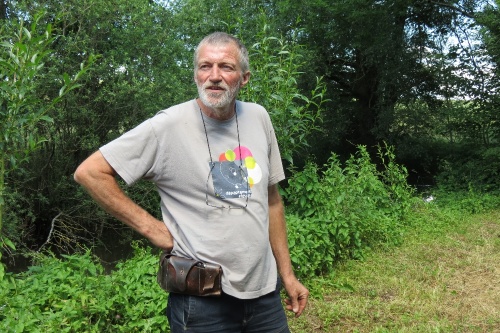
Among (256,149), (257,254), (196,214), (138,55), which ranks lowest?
(257,254)

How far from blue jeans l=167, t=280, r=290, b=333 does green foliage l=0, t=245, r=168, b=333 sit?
1740 millimetres

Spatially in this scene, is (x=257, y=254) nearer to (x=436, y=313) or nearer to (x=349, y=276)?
(x=436, y=313)

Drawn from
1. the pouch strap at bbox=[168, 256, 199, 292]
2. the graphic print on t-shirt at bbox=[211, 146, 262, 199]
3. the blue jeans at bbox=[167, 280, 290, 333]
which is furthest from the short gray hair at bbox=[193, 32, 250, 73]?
the blue jeans at bbox=[167, 280, 290, 333]

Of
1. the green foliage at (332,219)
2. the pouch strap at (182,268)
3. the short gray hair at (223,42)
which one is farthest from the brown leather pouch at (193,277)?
the green foliage at (332,219)

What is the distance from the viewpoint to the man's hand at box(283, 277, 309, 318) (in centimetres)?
248

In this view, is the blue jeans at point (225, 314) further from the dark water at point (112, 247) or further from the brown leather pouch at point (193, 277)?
the dark water at point (112, 247)

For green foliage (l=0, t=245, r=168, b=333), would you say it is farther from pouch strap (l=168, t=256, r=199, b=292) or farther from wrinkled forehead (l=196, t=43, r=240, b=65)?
wrinkled forehead (l=196, t=43, r=240, b=65)

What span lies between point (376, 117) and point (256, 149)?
1449 cm

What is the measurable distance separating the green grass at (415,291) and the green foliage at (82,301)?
1295mm

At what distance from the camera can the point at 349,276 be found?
598 cm

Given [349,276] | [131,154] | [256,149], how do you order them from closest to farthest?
[131,154]
[256,149]
[349,276]

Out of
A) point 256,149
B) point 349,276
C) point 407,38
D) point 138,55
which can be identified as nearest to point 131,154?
point 256,149

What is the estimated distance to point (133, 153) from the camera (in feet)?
6.81

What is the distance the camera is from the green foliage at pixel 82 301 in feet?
11.9
